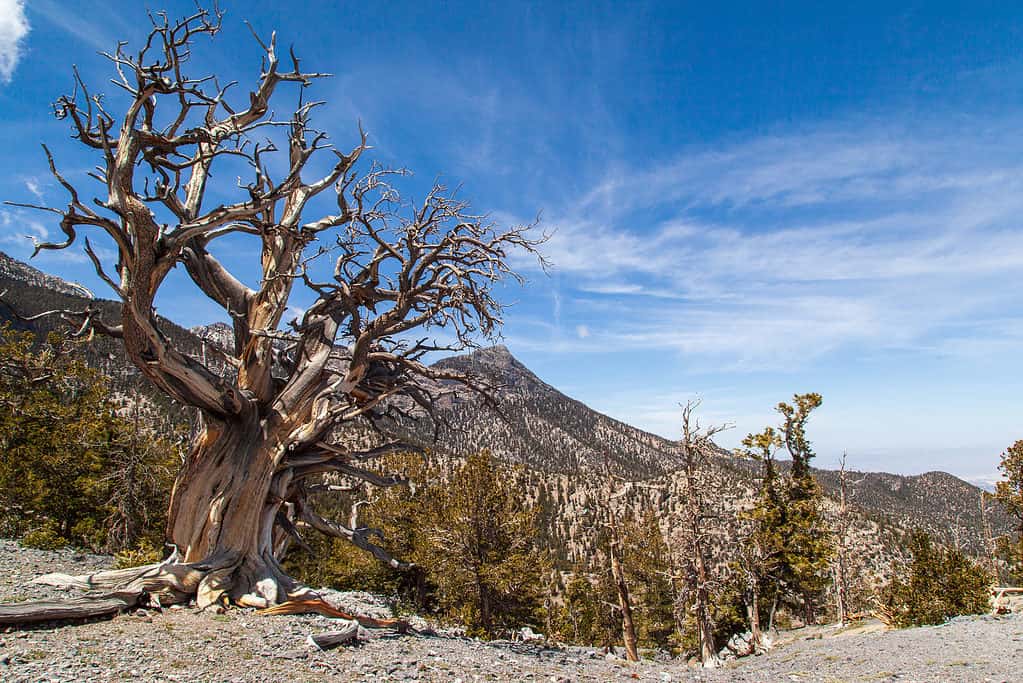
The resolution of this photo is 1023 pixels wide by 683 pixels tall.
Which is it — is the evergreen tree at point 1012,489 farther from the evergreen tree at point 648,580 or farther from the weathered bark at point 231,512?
the weathered bark at point 231,512

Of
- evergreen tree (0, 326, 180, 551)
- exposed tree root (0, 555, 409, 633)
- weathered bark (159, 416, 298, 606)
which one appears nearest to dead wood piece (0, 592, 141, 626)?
exposed tree root (0, 555, 409, 633)

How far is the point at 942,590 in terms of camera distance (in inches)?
646

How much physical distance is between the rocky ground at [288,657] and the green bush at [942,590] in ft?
21.7

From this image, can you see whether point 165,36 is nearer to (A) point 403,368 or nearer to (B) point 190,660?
(A) point 403,368

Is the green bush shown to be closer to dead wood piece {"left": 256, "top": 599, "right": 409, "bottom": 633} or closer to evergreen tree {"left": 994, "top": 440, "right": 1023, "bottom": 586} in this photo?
evergreen tree {"left": 994, "top": 440, "right": 1023, "bottom": 586}

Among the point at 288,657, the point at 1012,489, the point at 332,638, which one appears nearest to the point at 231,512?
the point at 332,638

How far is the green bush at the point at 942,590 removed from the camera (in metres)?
16.1

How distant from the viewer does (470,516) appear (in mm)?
22781

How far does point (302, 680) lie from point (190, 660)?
47.9 inches

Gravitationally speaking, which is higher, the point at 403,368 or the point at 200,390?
the point at 403,368

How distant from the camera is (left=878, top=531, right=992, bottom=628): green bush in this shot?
1611cm

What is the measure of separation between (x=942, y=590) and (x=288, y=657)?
758 inches

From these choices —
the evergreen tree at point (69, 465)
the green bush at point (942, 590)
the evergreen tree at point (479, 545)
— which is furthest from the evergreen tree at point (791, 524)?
the evergreen tree at point (69, 465)

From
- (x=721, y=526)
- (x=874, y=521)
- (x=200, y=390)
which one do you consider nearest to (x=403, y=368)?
(x=200, y=390)
